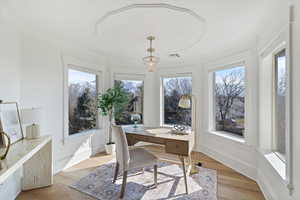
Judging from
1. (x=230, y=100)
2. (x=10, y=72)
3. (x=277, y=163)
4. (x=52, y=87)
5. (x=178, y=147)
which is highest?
(x=10, y=72)

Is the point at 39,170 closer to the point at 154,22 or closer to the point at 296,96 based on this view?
the point at 154,22

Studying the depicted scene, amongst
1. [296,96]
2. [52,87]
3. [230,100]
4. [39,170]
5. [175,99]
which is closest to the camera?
[296,96]

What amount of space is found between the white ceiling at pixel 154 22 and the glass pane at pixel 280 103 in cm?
43

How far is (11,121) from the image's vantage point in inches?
80.5

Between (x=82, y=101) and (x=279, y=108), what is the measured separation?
11.6 feet

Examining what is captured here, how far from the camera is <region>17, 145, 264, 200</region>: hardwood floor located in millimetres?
2236

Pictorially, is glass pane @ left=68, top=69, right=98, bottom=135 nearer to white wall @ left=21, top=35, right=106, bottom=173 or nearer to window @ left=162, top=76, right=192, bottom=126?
white wall @ left=21, top=35, right=106, bottom=173

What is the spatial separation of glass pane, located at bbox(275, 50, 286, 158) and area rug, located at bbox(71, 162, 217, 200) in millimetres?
1091

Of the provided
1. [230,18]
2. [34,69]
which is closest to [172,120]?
[230,18]

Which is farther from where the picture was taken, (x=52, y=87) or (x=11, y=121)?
(x=52, y=87)

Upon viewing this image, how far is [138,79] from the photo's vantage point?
4.58 meters

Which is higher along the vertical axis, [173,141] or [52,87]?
[52,87]

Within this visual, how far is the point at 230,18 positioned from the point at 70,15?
6.66 feet

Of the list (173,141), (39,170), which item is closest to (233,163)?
(173,141)
